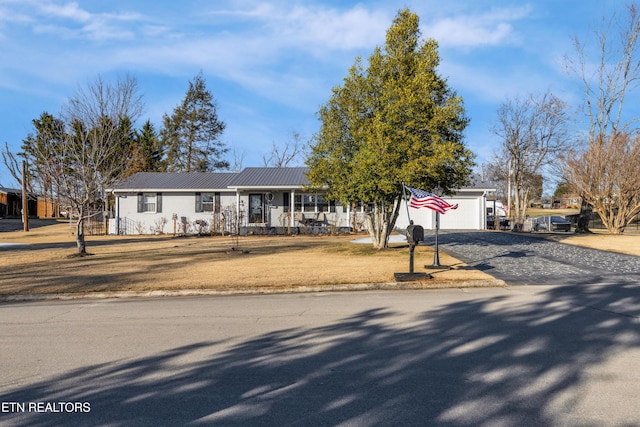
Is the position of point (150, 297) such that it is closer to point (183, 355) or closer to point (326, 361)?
point (183, 355)

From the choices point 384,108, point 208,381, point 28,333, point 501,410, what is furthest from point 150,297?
point 384,108

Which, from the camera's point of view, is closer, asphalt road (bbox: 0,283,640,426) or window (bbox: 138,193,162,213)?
asphalt road (bbox: 0,283,640,426)

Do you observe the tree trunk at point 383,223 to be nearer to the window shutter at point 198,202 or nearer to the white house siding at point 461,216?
the white house siding at point 461,216

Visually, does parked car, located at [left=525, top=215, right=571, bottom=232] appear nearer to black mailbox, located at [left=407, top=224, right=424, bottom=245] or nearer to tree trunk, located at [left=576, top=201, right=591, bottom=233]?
tree trunk, located at [left=576, top=201, right=591, bottom=233]

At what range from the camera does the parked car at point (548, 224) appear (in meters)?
36.1

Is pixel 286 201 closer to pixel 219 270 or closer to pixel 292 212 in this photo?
pixel 292 212

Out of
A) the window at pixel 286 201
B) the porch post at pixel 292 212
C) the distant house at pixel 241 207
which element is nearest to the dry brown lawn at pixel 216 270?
the porch post at pixel 292 212

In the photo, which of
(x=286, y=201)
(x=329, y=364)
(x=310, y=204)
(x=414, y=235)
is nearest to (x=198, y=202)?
(x=286, y=201)

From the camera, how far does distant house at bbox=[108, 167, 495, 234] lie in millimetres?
29484

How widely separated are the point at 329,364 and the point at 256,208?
85.5 ft

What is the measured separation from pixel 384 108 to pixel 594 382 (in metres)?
13.2

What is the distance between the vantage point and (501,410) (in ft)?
13.0

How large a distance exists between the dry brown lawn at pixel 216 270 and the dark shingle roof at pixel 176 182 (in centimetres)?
1241

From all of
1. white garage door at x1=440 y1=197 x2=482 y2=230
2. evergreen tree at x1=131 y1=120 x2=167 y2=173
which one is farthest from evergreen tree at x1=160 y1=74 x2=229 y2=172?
white garage door at x1=440 y1=197 x2=482 y2=230
